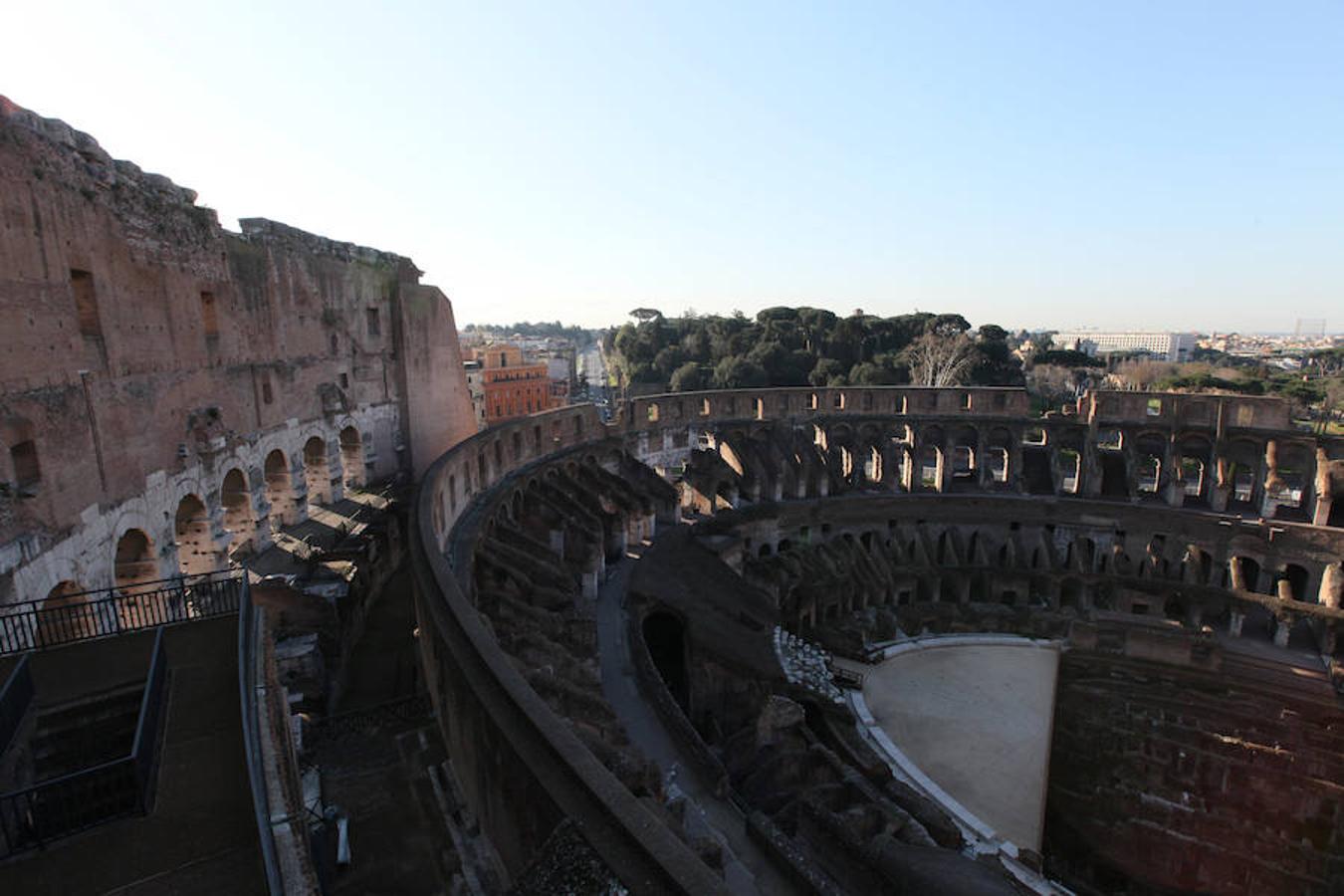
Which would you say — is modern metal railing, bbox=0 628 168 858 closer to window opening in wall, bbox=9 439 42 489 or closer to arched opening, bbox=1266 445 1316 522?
window opening in wall, bbox=9 439 42 489

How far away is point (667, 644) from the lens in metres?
17.5

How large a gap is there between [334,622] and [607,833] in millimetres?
9832

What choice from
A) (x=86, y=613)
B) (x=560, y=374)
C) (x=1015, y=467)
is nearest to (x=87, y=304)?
(x=86, y=613)

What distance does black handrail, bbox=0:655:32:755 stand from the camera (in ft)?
17.0

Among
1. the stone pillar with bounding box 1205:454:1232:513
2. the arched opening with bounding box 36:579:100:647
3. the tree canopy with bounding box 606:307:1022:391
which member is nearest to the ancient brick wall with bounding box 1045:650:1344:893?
the stone pillar with bounding box 1205:454:1232:513

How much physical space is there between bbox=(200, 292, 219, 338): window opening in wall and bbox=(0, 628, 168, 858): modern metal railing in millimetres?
11661

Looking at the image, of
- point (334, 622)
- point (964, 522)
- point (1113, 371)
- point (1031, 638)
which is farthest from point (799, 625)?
point (1113, 371)

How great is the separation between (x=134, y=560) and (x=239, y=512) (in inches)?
143

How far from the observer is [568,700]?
28.8ft

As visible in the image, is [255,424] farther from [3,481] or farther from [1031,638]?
[1031,638]

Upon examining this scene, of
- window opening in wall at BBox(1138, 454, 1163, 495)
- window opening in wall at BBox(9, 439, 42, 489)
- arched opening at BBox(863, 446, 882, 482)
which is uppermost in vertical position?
window opening in wall at BBox(9, 439, 42, 489)

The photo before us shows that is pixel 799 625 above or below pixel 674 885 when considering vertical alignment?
below

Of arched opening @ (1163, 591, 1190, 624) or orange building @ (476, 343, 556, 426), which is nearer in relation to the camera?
arched opening @ (1163, 591, 1190, 624)

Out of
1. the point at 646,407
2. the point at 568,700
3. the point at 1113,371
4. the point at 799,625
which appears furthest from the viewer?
the point at 1113,371
